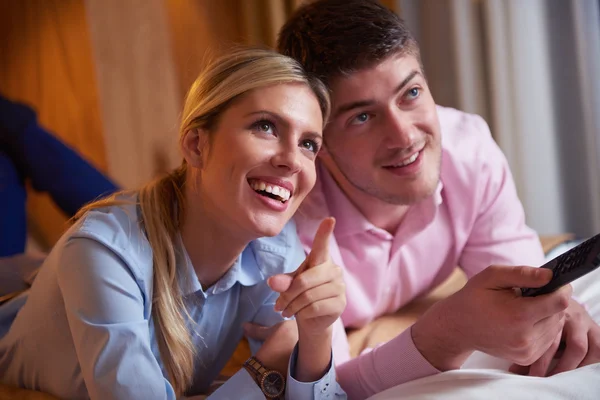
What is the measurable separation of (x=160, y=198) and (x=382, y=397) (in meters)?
0.49

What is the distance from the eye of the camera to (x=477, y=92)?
7.99 ft

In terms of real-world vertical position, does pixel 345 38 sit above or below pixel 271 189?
above

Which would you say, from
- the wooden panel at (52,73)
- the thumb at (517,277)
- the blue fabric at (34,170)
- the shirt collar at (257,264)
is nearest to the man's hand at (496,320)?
the thumb at (517,277)

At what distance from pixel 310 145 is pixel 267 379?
1.27 ft

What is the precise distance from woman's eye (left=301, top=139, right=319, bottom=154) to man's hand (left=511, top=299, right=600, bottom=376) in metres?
0.48

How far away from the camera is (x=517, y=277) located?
0.92m

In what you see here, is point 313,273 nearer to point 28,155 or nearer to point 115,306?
point 115,306

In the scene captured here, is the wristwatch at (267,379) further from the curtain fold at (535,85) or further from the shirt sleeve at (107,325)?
the curtain fold at (535,85)

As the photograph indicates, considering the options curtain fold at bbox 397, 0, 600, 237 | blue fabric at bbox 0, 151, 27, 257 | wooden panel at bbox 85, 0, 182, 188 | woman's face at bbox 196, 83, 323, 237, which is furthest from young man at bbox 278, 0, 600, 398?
wooden panel at bbox 85, 0, 182, 188

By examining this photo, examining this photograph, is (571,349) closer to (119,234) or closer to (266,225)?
(266,225)

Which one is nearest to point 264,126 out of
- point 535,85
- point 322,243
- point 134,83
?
point 322,243

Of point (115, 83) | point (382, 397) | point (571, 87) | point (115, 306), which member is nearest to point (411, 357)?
point (382, 397)

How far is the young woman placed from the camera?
39.6 inches

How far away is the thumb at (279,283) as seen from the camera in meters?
0.96
